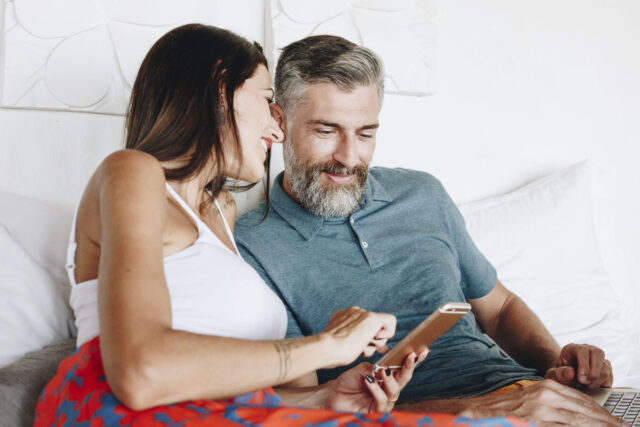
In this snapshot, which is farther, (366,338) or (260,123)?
(260,123)

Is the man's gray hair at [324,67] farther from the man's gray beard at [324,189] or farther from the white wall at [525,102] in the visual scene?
the white wall at [525,102]

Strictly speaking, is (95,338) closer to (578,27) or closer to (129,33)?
(129,33)

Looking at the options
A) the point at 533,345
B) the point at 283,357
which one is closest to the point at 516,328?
the point at 533,345

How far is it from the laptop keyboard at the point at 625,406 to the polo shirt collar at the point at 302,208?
0.68m

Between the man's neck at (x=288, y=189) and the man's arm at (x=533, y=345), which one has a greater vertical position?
the man's neck at (x=288, y=189)

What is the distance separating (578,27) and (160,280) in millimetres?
1956

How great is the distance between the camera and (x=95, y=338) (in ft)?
3.27

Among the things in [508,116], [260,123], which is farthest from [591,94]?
[260,123]

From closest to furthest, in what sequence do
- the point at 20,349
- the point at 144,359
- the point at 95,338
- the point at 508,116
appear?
the point at 144,359, the point at 95,338, the point at 20,349, the point at 508,116

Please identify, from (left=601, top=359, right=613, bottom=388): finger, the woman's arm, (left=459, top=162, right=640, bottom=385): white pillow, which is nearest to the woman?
the woman's arm

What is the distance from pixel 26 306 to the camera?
4.23 feet

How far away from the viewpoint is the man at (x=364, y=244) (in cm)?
148

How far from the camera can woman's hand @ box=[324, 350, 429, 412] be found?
117 cm

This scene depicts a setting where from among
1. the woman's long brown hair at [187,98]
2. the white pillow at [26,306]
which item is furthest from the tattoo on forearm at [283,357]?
the white pillow at [26,306]
